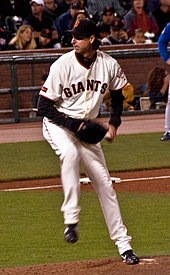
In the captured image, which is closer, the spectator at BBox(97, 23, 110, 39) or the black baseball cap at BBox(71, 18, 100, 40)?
the black baseball cap at BBox(71, 18, 100, 40)

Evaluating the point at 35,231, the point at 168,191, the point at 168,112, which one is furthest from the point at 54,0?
the point at 35,231

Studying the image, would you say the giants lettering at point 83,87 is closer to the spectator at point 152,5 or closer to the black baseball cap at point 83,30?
the black baseball cap at point 83,30

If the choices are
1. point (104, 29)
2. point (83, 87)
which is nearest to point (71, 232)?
point (83, 87)

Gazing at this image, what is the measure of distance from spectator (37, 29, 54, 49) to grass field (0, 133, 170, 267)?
197 inches

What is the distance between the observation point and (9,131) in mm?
17391

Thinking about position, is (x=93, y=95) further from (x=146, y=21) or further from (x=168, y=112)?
(x=146, y=21)

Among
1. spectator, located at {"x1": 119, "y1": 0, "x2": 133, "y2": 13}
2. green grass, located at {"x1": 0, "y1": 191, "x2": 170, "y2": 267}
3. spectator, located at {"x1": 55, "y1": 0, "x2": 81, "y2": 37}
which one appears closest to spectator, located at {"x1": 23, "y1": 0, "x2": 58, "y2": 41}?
spectator, located at {"x1": 55, "y1": 0, "x2": 81, "y2": 37}

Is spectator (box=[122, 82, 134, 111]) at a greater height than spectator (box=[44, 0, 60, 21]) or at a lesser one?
lesser

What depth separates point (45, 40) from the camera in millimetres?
19094

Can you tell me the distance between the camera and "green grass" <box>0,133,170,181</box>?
13.2 m

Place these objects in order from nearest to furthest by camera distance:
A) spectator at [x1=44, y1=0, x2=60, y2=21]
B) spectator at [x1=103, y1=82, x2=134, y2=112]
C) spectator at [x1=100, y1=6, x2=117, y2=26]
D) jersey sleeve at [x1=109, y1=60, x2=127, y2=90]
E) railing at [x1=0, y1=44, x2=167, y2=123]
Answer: jersey sleeve at [x1=109, y1=60, x2=127, y2=90]
railing at [x1=0, y1=44, x2=167, y2=123]
spectator at [x1=103, y1=82, x2=134, y2=112]
spectator at [x1=100, y1=6, x2=117, y2=26]
spectator at [x1=44, y1=0, x2=60, y2=21]

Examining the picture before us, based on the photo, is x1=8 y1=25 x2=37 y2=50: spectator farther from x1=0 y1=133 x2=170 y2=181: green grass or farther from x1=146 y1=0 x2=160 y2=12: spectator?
x1=146 y1=0 x2=160 y2=12: spectator

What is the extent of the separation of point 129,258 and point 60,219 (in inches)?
105

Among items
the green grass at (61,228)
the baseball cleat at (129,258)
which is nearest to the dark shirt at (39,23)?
the green grass at (61,228)
